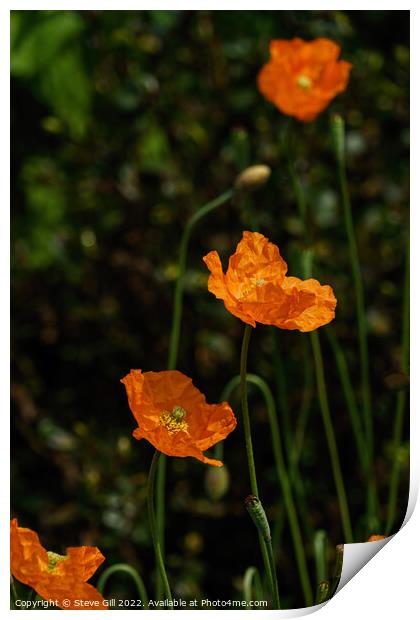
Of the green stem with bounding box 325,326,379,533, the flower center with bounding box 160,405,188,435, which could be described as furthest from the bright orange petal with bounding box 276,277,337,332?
the green stem with bounding box 325,326,379,533

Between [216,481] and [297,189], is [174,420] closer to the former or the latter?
[216,481]

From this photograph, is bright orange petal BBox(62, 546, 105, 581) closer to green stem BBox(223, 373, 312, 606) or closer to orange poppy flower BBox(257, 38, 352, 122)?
green stem BBox(223, 373, 312, 606)

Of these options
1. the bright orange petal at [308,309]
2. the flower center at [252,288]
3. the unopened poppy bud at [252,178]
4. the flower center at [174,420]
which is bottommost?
the flower center at [174,420]

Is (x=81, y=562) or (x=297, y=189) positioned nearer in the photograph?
(x=81, y=562)

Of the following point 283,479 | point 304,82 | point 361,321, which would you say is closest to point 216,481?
point 283,479

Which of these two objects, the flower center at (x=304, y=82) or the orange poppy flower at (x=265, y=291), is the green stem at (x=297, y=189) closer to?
the flower center at (x=304, y=82)

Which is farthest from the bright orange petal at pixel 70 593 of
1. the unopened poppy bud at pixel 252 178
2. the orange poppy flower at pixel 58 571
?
the unopened poppy bud at pixel 252 178

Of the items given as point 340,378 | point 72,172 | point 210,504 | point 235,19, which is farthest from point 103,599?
point 235,19
